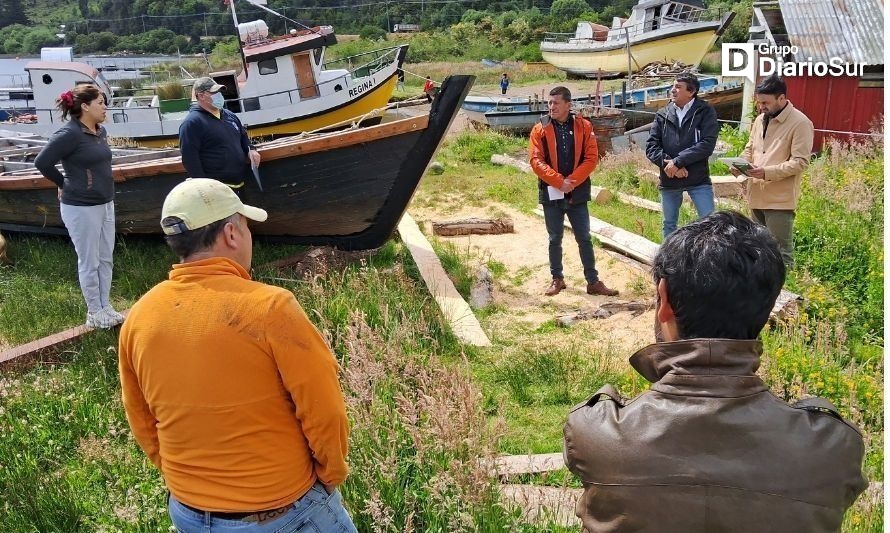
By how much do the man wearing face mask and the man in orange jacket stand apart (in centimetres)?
249

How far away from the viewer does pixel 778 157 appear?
17.2ft

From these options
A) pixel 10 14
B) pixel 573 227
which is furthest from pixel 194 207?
pixel 10 14

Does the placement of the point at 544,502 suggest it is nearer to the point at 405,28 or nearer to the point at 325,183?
the point at 325,183

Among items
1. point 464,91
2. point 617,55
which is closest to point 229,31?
point 617,55

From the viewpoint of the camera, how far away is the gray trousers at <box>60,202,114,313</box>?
5.04 metres

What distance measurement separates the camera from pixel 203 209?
1942 mm

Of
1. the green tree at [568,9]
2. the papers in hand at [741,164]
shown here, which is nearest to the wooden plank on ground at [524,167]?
the papers in hand at [741,164]

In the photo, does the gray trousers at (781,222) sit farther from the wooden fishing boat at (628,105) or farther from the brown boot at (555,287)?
the wooden fishing boat at (628,105)

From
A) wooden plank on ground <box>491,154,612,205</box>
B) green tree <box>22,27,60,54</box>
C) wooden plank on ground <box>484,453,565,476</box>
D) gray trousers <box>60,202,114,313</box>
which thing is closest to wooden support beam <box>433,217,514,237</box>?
wooden plank on ground <box>491,154,612,205</box>

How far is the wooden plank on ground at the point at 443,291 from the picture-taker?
5.14 metres

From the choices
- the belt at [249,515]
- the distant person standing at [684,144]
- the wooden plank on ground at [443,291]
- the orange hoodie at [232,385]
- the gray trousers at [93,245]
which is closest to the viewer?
the orange hoodie at [232,385]

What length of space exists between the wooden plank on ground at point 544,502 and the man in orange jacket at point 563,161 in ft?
10.6

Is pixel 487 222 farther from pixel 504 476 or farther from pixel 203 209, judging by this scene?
pixel 203 209

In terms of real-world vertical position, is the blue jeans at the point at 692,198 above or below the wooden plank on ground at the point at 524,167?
above
